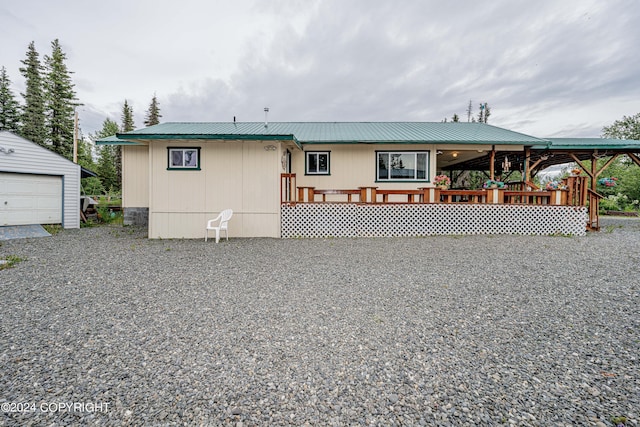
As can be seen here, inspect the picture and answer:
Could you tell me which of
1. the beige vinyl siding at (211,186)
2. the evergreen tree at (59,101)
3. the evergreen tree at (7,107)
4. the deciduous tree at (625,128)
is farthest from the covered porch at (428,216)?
the deciduous tree at (625,128)

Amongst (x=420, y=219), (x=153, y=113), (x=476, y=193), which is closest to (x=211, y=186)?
(x=420, y=219)

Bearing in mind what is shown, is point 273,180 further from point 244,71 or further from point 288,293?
point 244,71

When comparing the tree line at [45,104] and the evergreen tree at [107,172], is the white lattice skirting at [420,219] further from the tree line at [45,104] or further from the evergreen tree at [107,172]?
the evergreen tree at [107,172]

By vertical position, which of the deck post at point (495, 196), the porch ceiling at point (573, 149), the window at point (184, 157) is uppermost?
→ the porch ceiling at point (573, 149)

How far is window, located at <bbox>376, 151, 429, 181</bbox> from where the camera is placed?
10.8m

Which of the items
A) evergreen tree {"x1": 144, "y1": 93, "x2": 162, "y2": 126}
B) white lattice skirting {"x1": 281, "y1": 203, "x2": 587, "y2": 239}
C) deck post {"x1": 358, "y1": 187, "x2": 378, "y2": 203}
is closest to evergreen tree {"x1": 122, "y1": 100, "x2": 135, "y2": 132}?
evergreen tree {"x1": 144, "y1": 93, "x2": 162, "y2": 126}

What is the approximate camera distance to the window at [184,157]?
873 cm

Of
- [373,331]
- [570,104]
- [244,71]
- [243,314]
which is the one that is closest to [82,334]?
[243,314]

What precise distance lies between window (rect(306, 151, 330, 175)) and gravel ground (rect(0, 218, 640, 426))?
6.14 metres

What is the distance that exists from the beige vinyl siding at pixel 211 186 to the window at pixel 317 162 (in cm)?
258

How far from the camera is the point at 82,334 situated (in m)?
2.77

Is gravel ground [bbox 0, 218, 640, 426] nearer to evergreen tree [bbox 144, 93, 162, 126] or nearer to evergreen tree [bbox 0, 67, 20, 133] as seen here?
evergreen tree [bbox 0, 67, 20, 133]

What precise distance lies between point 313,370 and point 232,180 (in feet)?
24.1

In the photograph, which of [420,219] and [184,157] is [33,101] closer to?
[184,157]
